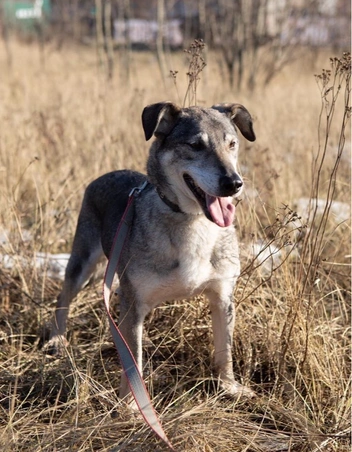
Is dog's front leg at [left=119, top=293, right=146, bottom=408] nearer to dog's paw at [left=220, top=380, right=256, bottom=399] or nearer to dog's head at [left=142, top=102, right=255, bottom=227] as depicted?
dog's paw at [left=220, top=380, right=256, bottom=399]

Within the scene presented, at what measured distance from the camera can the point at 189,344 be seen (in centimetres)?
371

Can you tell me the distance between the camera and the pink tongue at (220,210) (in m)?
3.03

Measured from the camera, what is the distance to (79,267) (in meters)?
4.12

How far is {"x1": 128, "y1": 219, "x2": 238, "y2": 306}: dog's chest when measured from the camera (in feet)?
10.6

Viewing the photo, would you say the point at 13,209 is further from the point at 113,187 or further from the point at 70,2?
the point at 70,2

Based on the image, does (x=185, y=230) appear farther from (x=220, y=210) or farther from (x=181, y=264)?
(x=220, y=210)

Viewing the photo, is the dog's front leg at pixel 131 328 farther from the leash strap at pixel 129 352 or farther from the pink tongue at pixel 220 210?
the pink tongue at pixel 220 210

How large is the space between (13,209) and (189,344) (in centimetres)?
159

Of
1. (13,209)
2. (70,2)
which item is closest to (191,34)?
(70,2)

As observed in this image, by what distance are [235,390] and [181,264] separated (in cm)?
78

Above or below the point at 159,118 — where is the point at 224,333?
below

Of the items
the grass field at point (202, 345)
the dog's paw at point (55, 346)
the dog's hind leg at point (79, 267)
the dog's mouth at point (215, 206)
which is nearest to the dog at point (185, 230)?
the dog's mouth at point (215, 206)

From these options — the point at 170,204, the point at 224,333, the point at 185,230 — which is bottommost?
the point at 224,333

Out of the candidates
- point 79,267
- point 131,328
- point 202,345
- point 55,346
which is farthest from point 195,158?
point 55,346
